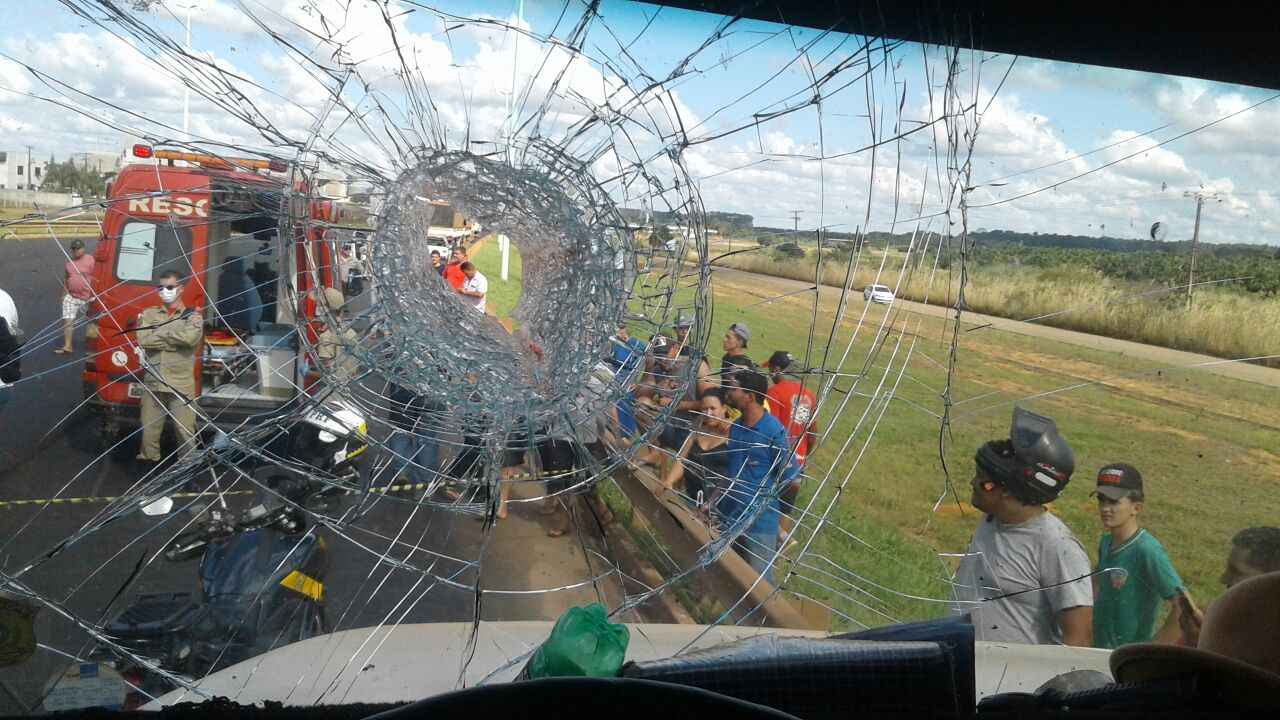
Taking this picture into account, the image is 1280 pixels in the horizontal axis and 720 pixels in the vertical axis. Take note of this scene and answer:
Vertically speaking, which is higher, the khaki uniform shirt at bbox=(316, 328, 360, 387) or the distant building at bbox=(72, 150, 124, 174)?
the distant building at bbox=(72, 150, 124, 174)

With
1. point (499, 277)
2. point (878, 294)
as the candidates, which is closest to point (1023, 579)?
point (878, 294)

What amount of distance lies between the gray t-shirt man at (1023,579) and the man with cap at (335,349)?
3.80 feet

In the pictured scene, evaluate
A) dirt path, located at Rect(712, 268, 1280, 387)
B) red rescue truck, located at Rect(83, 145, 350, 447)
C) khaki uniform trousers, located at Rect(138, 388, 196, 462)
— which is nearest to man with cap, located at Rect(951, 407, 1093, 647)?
dirt path, located at Rect(712, 268, 1280, 387)

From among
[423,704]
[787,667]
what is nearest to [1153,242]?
[787,667]

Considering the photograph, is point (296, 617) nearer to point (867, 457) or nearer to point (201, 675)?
point (201, 675)

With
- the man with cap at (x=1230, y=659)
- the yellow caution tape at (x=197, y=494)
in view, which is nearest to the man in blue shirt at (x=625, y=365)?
the yellow caution tape at (x=197, y=494)

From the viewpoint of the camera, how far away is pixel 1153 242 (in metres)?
1.54

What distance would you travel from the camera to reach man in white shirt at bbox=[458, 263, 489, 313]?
1.88m

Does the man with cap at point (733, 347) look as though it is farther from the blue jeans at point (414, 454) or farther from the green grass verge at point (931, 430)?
the blue jeans at point (414, 454)

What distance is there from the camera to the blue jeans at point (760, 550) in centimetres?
152

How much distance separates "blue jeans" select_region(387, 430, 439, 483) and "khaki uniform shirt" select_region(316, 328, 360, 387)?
0.45 feet

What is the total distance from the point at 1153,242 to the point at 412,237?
139 cm

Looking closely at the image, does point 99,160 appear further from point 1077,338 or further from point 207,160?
point 1077,338

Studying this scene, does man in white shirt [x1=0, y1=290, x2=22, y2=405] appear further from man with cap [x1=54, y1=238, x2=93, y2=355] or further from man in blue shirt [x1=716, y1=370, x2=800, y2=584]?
man in blue shirt [x1=716, y1=370, x2=800, y2=584]
